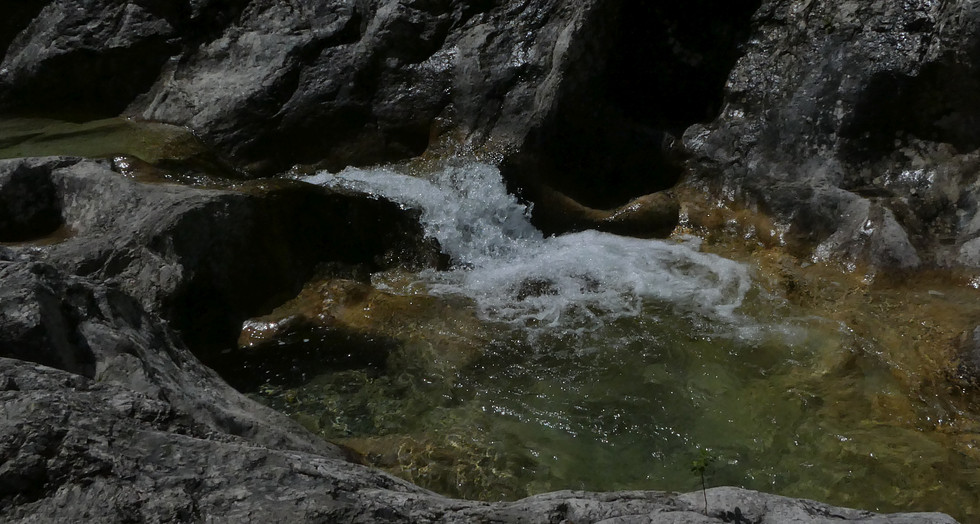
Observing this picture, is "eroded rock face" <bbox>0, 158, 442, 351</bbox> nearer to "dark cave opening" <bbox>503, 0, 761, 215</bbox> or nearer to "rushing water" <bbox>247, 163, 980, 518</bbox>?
"rushing water" <bbox>247, 163, 980, 518</bbox>

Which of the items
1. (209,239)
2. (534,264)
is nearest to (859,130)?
(534,264)

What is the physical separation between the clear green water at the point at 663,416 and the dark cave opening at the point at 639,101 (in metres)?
2.11

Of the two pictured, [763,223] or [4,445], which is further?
[763,223]

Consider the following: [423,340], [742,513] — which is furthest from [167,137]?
[742,513]

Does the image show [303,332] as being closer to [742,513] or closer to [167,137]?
[167,137]

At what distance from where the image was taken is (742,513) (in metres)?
2.34

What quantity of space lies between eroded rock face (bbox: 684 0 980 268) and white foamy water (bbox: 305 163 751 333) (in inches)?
36.0

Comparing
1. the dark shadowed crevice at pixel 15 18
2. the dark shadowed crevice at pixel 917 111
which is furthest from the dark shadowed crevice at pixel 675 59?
the dark shadowed crevice at pixel 15 18

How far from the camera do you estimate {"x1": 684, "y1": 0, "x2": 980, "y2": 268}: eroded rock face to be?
6.08 m

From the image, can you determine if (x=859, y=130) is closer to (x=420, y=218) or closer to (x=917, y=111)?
(x=917, y=111)

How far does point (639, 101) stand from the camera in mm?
7566

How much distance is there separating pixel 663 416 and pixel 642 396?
20 centimetres

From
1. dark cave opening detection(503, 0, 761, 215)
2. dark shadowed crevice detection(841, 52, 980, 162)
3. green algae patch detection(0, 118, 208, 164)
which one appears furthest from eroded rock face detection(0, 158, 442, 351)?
dark shadowed crevice detection(841, 52, 980, 162)

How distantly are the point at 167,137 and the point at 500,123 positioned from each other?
10.1 feet
